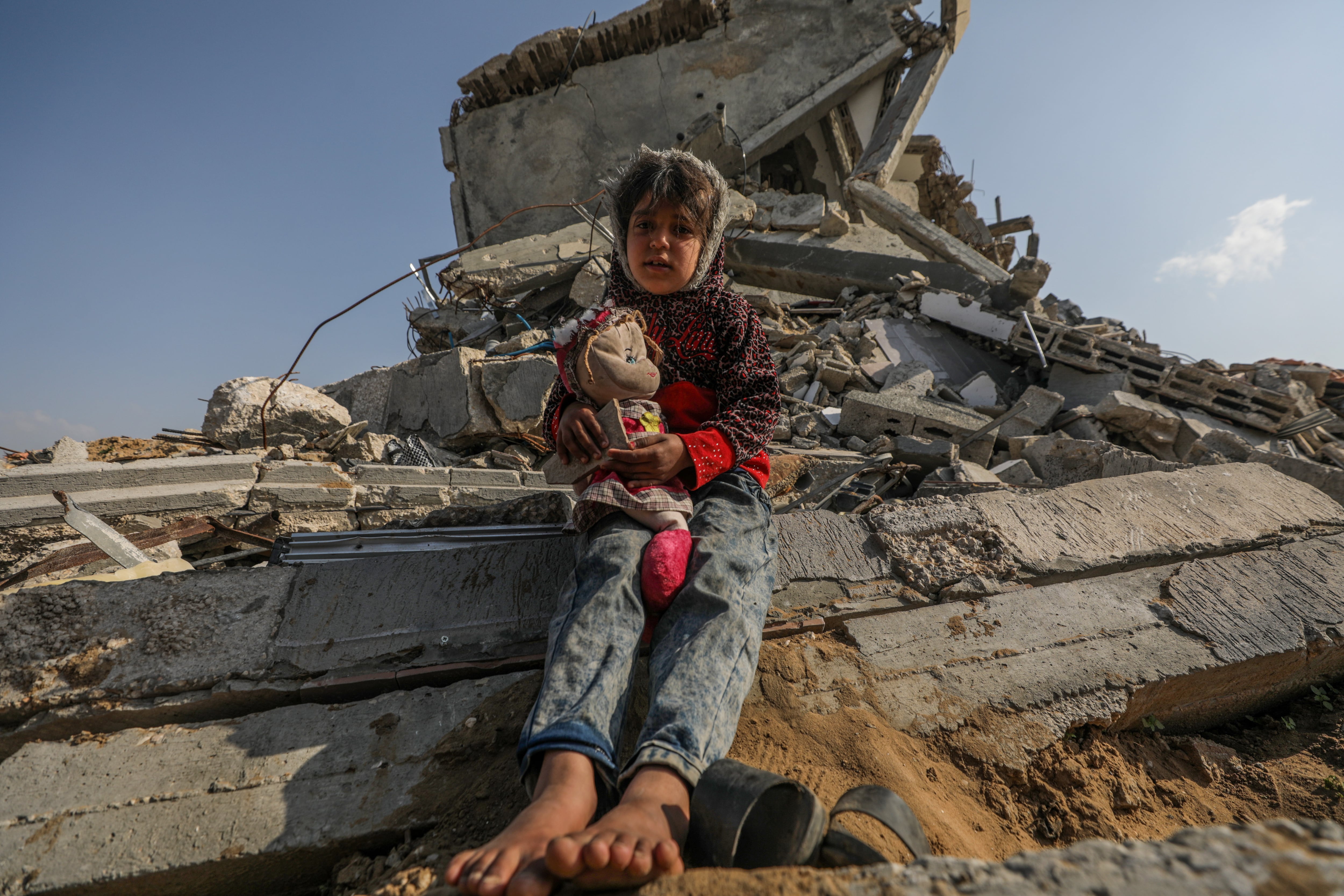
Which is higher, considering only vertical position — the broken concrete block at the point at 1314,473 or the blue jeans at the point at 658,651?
the broken concrete block at the point at 1314,473

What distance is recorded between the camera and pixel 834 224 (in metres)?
9.48

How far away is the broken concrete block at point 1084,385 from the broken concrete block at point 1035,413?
72 centimetres

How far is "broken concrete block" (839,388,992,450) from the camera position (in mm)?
5062

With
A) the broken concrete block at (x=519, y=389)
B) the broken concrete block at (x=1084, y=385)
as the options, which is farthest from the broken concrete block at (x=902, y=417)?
the broken concrete block at (x=519, y=389)

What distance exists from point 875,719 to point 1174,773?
38.2 inches

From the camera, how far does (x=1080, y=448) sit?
4.30 meters

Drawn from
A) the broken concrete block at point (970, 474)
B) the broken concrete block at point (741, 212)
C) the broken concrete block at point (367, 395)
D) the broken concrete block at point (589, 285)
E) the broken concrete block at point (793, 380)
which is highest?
the broken concrete block at point (741, 212)

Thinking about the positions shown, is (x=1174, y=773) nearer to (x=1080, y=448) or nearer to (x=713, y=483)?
(x=713, y=483)

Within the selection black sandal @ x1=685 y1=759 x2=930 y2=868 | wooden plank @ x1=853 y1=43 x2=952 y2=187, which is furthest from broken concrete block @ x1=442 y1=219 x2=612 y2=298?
black sandal @ x1=685 y1=759 x2=930 y2=868

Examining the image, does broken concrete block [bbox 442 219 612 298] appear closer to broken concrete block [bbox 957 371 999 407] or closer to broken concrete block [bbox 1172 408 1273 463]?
broken concrete block [bbox 957 371 999 407]

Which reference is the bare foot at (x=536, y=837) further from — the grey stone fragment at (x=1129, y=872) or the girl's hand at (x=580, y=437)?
the girl's hand at (x=580, y=437)

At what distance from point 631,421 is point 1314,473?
482 centimetres

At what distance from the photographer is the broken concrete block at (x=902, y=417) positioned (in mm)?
5062

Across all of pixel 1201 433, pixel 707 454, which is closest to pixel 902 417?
pixel 1201 433
